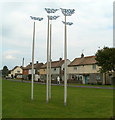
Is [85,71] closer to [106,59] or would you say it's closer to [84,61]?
[84,61]

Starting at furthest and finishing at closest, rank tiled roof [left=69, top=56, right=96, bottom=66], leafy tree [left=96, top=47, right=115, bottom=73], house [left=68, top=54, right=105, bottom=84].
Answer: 1. tiled roof [left=69, top=56, right=96, bottom=66]
2. house [left=68, top=54, right=105, bottom=84]
3. leafy tree [left=96, top=47, right=115, bottom=73]

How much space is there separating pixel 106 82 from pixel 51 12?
42121mm

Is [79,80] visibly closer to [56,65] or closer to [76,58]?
[76,58]

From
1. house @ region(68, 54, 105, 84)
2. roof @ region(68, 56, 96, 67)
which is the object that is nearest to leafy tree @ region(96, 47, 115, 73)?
house @ region(68, 54, 105, 84)

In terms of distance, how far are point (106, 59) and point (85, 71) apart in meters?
14.6

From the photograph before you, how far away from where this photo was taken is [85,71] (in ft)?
219

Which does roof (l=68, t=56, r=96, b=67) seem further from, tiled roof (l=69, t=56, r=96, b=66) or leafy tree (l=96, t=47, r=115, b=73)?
leafy tree (l=96, t=47, r=115, b=73)

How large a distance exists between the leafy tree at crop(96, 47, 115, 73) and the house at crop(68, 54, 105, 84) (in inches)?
255

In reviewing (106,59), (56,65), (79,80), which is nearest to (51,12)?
(106,59)

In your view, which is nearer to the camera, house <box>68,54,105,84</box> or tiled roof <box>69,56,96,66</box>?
house <box>68,54,105,84</box>

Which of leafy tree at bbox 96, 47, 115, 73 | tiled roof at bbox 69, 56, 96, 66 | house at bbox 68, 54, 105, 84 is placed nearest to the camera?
leafy tree at bbox 96, 47, 115, 73

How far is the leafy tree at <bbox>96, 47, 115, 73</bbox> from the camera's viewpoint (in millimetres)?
51625

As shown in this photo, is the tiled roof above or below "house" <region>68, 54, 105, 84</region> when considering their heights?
above

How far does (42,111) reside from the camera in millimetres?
13484
